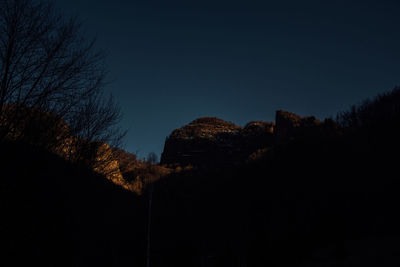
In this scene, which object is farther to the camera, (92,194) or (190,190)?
(190,190)

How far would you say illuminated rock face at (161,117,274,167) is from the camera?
449ft

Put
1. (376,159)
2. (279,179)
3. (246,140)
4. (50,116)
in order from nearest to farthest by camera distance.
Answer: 1. (50,116)
2. (376,159)
3. (279,179)
4. (246,140)

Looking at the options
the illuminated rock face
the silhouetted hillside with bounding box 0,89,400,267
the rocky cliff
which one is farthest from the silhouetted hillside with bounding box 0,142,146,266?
the illuminated rock face

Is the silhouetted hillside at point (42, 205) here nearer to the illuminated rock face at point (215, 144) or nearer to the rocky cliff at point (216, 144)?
the rocky cliff at point (216, 144)

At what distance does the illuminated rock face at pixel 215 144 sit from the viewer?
137 metres

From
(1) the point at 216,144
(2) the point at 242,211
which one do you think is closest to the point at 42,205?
(2) the point at 242,211

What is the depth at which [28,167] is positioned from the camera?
7.69 meters

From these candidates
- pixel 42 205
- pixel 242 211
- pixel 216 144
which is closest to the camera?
pixel 42 205

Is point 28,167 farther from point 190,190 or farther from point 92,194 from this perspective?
point 190,190

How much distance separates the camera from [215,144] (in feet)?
484

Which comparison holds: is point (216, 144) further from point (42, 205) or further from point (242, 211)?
point (42, 205)

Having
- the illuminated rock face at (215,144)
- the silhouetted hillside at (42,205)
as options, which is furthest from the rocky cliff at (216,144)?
the silhouetted hillside at (42,205)

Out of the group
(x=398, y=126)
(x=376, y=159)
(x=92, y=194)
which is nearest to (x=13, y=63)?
(x=92, y=194)

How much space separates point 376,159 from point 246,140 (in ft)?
416
